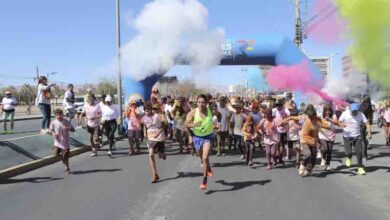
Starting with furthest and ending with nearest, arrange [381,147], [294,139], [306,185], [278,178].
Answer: [381,147] < [294,139] < [278,178] < [306,185]

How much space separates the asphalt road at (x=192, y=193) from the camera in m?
6.57

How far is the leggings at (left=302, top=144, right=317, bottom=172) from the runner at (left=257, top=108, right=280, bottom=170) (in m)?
1.16

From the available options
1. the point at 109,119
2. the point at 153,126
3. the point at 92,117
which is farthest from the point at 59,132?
the point at 109,119

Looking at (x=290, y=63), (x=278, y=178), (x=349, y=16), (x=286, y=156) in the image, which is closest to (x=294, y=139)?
(x=286, y=156)

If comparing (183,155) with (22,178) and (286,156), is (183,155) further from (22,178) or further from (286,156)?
(22,178)

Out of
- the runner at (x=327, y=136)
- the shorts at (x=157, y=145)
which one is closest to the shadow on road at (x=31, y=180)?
the shorts at (x=157, y=145)

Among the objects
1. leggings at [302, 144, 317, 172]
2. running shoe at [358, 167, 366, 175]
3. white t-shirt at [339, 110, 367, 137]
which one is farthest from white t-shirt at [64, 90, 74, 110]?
running shoe at [358, 167, 366, 175]

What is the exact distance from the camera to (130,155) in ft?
43.6

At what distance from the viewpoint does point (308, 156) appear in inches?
378

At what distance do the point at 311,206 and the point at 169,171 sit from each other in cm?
400

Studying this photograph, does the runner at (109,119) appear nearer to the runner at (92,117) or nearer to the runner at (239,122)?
the runner at (92,117)

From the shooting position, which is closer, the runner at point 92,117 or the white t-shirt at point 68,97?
the runner at point 92,117

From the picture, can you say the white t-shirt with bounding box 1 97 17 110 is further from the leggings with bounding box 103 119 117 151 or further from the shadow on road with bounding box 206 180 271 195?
the shadow on road with bounding box 206 180 271 195

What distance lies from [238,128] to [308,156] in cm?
316
